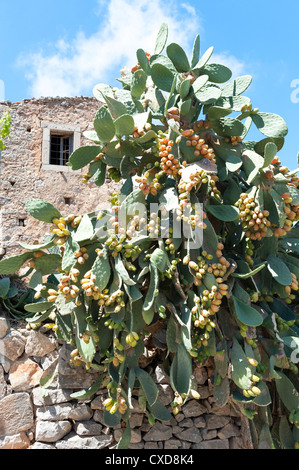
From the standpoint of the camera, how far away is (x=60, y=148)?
236 inches

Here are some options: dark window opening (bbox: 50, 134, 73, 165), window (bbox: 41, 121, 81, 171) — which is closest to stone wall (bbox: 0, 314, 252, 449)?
window (bbox: 41, 121, 81, 171)

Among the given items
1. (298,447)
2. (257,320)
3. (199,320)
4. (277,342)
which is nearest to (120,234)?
(199,320)

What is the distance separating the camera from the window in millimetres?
5777

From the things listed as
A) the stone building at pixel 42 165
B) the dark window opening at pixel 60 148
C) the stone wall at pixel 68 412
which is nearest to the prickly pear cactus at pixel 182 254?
the stone wall at pixel 68 412

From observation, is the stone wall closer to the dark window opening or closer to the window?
the window

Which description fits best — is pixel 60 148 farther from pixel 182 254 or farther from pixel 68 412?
pixel 68 412

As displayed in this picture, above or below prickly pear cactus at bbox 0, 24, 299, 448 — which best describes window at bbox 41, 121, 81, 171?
above

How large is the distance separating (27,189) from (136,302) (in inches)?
134

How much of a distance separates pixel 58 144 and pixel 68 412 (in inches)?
157

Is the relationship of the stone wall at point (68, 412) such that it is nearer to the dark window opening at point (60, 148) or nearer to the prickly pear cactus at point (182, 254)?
the prickly pear cactus at point (182, 254)

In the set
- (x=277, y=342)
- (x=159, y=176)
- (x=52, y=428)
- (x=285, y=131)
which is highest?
(x=285, y=131)

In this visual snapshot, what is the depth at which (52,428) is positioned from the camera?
2.83 m

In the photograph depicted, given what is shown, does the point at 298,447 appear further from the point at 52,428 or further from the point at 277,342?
the point at 52,428

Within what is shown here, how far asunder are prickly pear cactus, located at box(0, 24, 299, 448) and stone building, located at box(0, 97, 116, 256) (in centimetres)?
263
